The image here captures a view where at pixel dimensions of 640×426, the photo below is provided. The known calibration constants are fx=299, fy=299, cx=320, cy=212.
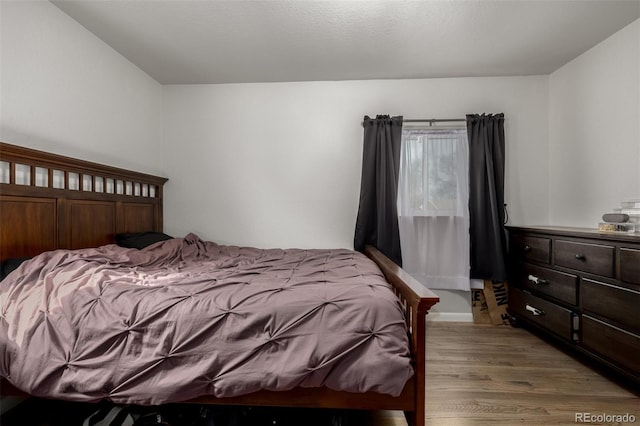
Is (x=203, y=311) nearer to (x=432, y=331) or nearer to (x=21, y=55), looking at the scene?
(x=21, y=55)

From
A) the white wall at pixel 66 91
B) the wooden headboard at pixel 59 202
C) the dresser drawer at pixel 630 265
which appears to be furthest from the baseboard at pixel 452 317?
the white wall at pixel 66 91

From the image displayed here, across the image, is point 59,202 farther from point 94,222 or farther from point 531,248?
point 531,248

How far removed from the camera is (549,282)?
2.23 meters

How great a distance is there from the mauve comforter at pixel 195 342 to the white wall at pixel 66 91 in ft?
3.34

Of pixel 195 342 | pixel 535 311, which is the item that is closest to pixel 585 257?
pixel 535 311

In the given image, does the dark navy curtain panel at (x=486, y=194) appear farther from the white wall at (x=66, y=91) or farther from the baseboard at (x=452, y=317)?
the white wall at (x=66, y=91)

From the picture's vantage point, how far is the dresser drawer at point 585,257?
1775 mm

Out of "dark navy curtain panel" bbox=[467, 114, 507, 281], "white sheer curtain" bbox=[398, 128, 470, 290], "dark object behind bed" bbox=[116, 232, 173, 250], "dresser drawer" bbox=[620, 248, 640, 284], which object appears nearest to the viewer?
"dresser drawer" bbox=[620, 248, 640, 284]

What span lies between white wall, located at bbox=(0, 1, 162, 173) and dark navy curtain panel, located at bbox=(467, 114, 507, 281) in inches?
119

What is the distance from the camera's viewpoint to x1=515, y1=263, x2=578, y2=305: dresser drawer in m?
2.03

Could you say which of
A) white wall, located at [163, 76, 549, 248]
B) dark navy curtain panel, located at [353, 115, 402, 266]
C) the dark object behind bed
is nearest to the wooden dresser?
white wall, located at [163, 76, 549, 248]

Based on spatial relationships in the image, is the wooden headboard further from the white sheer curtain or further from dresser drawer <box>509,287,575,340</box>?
dresser drawer <box>509,287,575,340</box>

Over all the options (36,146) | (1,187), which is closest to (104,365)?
(1,187)

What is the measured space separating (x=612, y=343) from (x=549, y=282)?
0.55 metres
